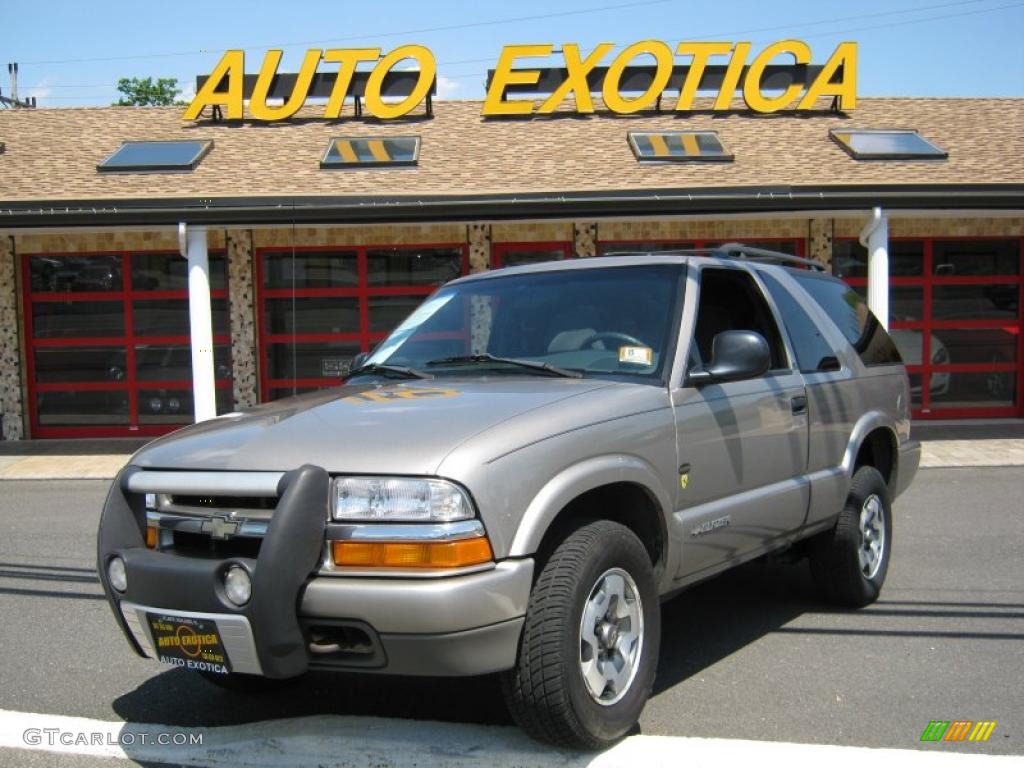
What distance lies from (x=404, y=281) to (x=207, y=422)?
437 inches

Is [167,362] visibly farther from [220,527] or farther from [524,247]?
[220,527]

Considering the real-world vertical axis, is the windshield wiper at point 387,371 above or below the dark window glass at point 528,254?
below

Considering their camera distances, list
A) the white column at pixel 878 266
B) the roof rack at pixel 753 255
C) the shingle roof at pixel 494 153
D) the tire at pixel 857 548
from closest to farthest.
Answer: the roof rack at pixel 753 255 → the tire at pixel 857 548 → the white column at pixel 878 266 → the shingle roof at pixel 494 153

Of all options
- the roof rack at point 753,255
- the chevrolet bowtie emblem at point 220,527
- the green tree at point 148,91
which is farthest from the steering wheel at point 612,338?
the green tree at point 148,91

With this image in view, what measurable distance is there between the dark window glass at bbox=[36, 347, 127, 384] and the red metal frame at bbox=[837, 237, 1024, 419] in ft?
37.3

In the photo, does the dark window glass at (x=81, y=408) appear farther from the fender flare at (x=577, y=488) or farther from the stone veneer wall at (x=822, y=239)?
the fender flare at (x=577, y=488)

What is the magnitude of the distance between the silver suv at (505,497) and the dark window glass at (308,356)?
10132mm

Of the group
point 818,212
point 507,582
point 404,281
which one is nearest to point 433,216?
point 404,281

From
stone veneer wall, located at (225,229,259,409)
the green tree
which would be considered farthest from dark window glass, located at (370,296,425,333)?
the green tree

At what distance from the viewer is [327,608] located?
9.86 feet

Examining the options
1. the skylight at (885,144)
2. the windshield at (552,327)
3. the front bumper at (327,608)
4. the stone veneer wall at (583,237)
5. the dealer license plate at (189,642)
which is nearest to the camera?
the front bumper at (327,608)

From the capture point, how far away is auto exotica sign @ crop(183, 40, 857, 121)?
16.8m

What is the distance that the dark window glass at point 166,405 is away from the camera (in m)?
15.0

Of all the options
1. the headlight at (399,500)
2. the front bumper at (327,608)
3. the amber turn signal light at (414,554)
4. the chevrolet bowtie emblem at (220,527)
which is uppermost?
the headlight at (399,500)
